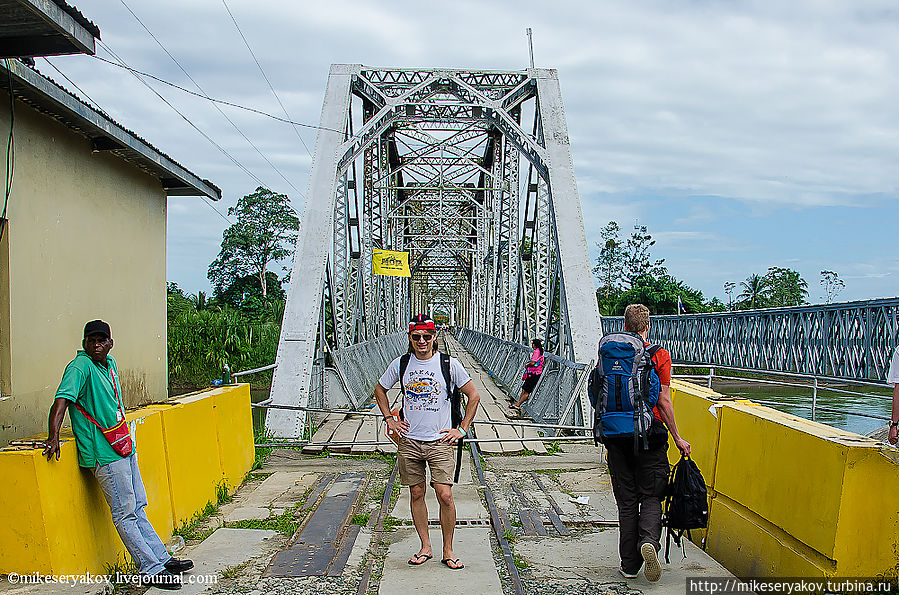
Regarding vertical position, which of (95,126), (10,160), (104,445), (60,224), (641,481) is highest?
(95,126)

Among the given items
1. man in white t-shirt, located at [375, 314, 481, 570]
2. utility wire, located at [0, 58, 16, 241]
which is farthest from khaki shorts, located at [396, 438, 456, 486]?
utility wire, located at [0, 58, 16, 241]

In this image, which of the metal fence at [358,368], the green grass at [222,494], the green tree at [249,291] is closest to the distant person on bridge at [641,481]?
the green grass at [222,494]

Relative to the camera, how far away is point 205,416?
7.14 meters

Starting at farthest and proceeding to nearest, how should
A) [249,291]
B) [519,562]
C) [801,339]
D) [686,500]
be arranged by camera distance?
[249,291] → [801,339] → [519,562] → [686,500]

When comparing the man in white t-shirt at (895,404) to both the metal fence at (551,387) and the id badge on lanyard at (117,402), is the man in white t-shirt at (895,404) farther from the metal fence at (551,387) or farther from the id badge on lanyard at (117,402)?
the metal fence at (551,387)

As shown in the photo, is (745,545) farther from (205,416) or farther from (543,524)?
(205,416)

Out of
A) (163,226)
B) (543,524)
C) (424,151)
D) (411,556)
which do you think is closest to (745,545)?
(543,524)

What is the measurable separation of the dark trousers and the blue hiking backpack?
0.47ft

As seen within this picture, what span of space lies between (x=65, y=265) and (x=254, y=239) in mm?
57501

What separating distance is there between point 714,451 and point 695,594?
4.52 feet

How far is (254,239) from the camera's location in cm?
6297

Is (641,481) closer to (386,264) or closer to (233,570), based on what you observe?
(233,570)

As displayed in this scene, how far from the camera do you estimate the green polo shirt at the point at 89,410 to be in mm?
4797

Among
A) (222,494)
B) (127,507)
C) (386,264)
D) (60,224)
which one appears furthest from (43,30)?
(386,264)
